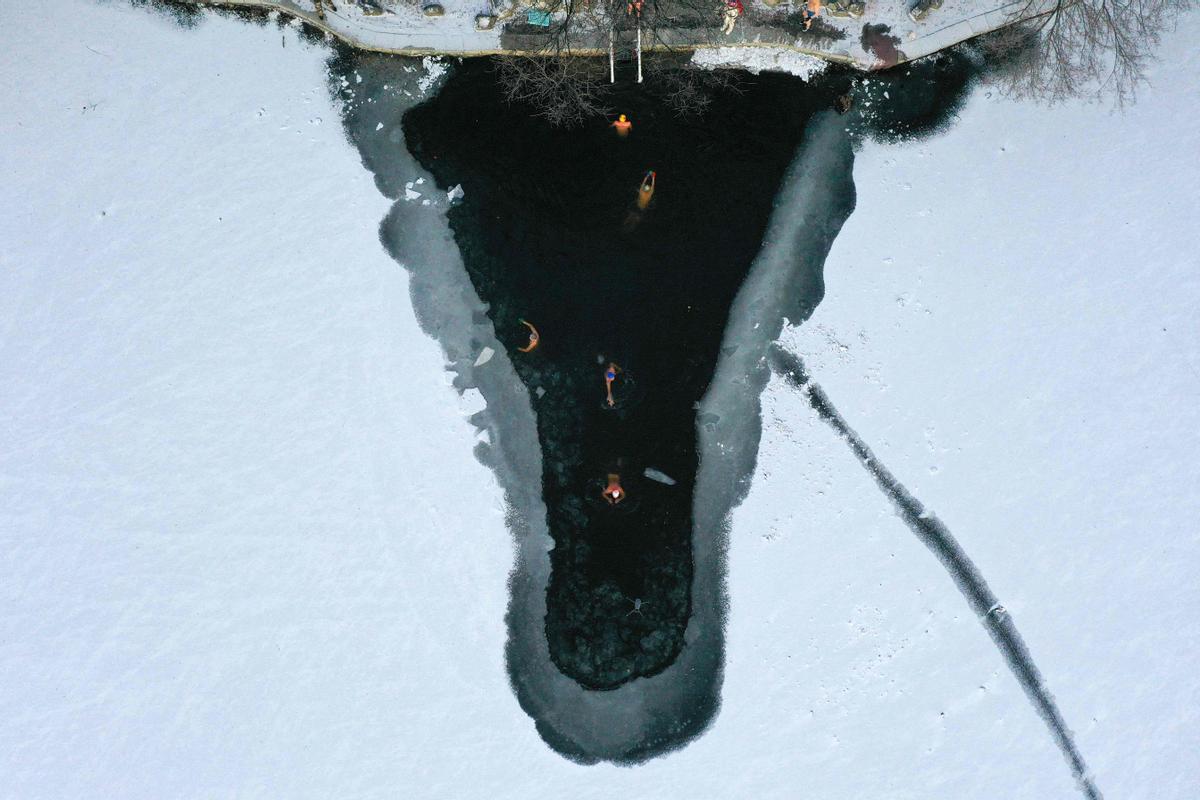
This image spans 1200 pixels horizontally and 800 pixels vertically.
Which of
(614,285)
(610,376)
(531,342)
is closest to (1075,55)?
(614,285)

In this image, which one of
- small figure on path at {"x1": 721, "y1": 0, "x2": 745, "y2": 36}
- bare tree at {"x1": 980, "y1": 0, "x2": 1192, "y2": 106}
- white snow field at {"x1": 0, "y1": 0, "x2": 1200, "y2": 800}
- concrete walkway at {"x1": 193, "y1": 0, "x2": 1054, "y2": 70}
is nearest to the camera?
white snow field at {"x1": 0, "y1": 0, "x2": 1200, "y2": 800}

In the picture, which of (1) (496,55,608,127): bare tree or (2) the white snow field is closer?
(2) the white snow field

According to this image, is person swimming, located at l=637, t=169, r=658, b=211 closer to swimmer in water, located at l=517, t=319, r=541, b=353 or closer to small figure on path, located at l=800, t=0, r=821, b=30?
swimmer in water, located at l=517, t=319, r=541, b=353

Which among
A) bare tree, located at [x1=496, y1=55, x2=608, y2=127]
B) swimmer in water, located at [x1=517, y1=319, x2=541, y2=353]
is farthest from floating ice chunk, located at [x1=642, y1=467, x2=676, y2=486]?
bare tree, located at [x1=496, y1=55, x2=608, y2=127]

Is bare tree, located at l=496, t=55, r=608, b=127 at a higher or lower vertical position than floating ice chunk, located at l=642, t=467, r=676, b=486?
higher

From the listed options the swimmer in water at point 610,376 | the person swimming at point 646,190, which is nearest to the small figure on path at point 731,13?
the person swimming at point 646,190

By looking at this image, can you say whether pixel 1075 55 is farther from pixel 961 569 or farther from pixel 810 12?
pixel 961 569

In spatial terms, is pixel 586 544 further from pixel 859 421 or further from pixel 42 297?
pixel 42 297

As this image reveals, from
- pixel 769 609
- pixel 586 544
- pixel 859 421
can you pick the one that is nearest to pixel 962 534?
pixel 859 421
